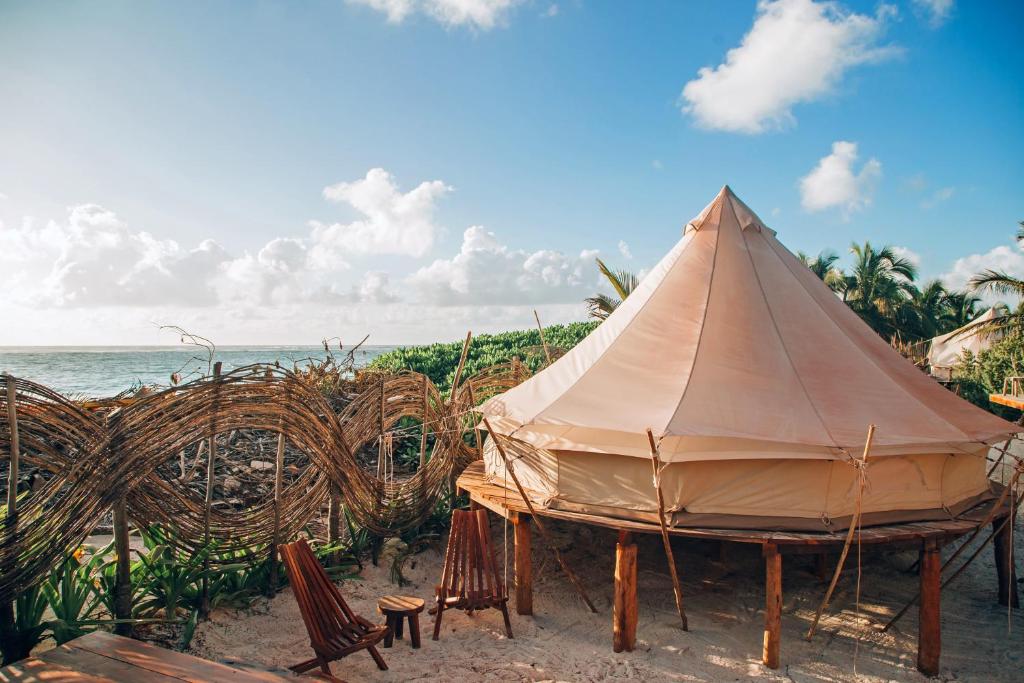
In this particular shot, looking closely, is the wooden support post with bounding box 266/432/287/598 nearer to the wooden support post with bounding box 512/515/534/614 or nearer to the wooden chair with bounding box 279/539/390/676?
the wooden chair with bounding box 279/539/390/676

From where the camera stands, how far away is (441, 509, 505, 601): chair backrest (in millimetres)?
5137

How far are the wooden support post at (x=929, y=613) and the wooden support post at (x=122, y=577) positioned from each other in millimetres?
5654

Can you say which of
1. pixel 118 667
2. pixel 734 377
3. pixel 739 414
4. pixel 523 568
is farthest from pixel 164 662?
pixel 734 377

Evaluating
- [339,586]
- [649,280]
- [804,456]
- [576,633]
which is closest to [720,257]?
[649,280]

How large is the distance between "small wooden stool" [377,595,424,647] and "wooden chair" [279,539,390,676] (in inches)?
10.0

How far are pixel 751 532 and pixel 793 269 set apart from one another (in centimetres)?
307

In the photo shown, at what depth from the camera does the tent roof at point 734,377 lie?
4906 mm

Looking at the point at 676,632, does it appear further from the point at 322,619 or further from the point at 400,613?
the point at 322,619

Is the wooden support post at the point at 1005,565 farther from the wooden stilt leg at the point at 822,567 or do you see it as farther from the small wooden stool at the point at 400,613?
the small wooden stool at the point at 400,613

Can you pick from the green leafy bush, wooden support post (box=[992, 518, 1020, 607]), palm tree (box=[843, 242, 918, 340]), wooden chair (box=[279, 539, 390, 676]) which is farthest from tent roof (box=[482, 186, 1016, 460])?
palm tree (box=[843, 242, 918, 340])

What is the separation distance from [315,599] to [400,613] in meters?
0.74

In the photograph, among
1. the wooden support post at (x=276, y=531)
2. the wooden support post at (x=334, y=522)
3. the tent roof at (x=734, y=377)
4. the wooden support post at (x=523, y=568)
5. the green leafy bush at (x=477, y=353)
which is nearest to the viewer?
the tent roof at (x=734, y=377)

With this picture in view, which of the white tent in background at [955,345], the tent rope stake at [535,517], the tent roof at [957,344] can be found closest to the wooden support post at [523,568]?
the tent rope stake at [535,517]

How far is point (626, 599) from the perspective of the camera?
486cm
